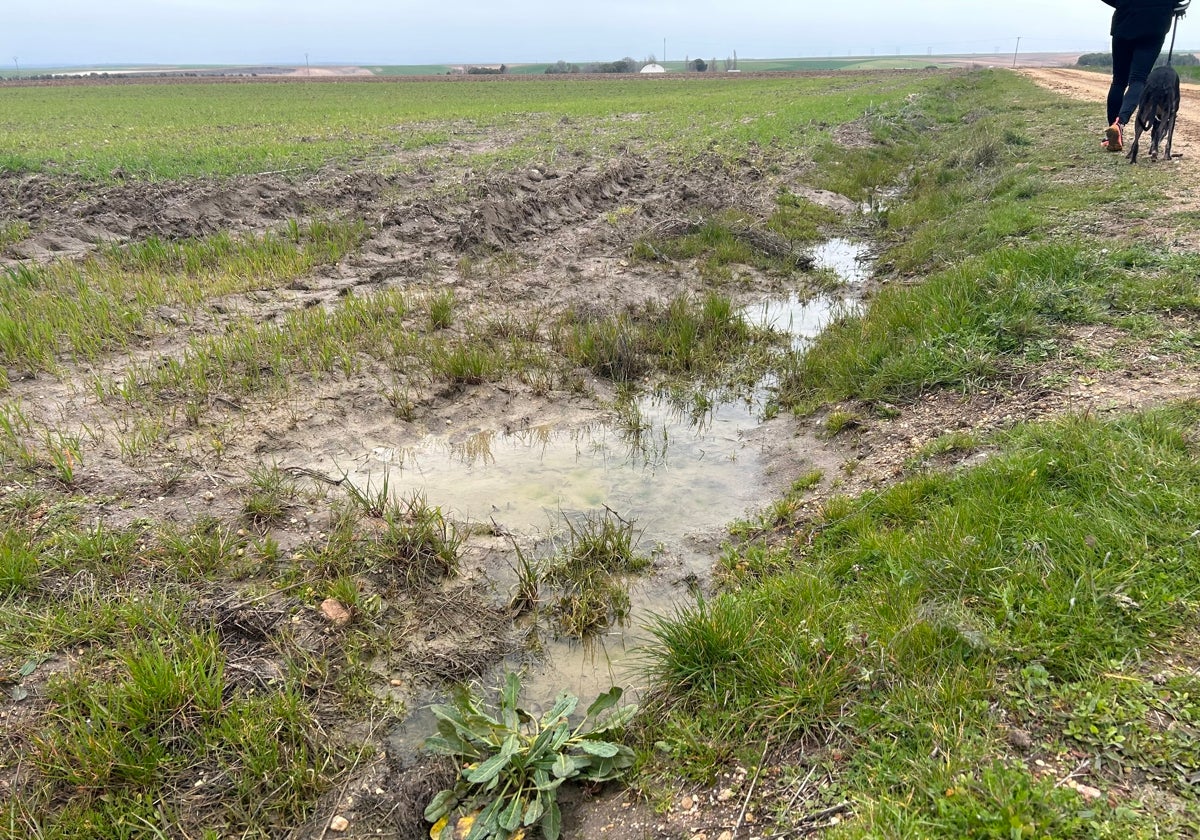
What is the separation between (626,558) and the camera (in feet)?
13.7

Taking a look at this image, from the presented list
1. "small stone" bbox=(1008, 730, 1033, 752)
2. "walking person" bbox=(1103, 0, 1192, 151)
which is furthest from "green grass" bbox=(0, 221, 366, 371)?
"walking person" bbox=(1103, 0, 1192, 151)

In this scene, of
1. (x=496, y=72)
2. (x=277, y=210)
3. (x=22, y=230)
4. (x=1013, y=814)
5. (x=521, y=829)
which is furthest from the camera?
(x=496, y=72)

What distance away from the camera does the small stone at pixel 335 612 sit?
3.56 meters

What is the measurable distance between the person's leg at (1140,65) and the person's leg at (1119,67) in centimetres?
7

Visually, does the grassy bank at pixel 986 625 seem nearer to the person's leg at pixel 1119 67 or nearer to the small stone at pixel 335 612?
the small stone at pixel 335 612

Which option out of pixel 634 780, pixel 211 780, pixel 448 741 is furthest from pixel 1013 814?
pixel 211 780

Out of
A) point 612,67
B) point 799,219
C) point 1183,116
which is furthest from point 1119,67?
point 612,67

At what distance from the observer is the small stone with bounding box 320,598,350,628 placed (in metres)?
3.56

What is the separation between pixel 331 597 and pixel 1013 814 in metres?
3.20

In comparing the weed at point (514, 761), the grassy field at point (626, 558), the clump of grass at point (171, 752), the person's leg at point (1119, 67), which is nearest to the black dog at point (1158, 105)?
the person's leg at point (1119, 67)

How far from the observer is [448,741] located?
2834 mm

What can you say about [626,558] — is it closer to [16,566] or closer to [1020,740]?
[1020,740]

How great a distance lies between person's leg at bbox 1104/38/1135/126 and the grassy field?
209 centimetres

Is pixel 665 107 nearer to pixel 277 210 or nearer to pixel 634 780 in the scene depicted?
pixel 277 210
